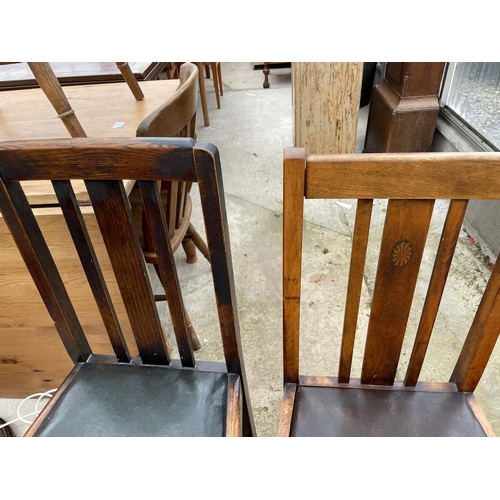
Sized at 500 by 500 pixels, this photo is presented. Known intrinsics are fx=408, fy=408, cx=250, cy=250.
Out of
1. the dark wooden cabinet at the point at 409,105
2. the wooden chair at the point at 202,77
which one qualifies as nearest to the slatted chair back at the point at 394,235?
the dark wooden cabinet at the point at 409,105

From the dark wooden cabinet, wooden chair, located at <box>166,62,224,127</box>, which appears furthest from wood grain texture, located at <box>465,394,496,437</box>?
wooden chair, located at <box>166,62,224,127</box>

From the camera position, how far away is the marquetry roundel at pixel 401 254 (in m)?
0.62

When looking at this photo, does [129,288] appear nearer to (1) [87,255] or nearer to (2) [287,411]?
(1) [87,255]

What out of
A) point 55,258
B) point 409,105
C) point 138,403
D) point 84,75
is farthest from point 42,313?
point 409,105

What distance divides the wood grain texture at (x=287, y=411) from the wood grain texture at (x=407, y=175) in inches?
15.8

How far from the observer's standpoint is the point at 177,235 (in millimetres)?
1230

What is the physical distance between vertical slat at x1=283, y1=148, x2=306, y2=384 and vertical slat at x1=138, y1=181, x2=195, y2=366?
183mm

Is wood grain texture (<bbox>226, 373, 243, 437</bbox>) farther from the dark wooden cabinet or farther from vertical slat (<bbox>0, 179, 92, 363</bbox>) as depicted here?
the dark wooden cabinet

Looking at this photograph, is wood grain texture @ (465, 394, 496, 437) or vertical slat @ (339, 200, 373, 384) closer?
vertical slat @ (339, 200, 373, 384)

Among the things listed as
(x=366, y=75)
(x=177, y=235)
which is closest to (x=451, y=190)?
(x=177, y=235)

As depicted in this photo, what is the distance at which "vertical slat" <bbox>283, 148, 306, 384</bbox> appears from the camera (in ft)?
1.81

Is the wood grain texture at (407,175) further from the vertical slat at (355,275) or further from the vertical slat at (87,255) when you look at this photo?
the vertical slat at (87,255)

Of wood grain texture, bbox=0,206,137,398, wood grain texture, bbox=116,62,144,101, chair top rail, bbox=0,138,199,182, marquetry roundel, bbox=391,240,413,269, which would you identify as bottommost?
wood grain texture, bbox=0,206,137,398
